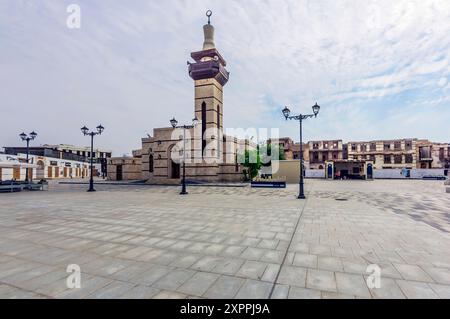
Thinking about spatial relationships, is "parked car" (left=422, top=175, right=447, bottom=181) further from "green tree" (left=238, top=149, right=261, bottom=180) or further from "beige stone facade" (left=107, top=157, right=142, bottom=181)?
"beige stone facade" (left=107, top=157, right=142, bottom=181)

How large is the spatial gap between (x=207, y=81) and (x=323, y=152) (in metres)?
38.0

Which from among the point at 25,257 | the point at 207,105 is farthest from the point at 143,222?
the point at 207,105

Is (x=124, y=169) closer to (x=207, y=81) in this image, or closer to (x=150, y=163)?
(x=150, y=163)

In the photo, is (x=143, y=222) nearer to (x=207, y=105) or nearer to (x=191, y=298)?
(x=191, y=298)

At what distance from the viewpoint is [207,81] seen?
26.5 m

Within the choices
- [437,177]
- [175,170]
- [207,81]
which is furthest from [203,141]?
[437,177]

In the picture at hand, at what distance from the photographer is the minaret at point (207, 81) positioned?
85.9ft

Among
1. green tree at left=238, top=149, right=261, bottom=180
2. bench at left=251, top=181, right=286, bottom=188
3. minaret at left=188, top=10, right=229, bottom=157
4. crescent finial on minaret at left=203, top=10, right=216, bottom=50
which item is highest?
crescent finial on minaret at left=203, top=10, right=216, bottom=50

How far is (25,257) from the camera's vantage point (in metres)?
4.22

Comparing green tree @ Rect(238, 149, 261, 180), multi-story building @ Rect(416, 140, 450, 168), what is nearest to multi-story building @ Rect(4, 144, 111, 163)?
green tree @ Rect(238, 149, 261, 180)

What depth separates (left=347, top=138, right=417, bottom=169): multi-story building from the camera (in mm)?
47500

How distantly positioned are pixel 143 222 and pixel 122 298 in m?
4.43

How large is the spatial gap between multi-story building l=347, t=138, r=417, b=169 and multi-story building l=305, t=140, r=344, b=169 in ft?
11.4
